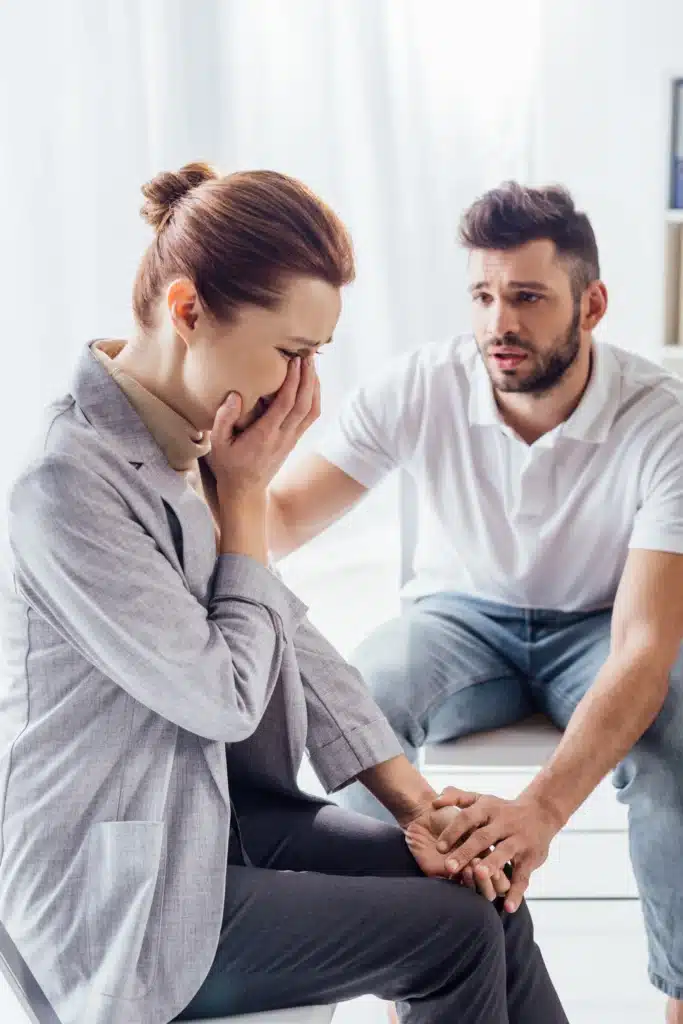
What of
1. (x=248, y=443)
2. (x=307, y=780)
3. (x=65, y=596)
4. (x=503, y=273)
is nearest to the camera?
(x=65, y=596)

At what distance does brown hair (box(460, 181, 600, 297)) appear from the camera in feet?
6.06

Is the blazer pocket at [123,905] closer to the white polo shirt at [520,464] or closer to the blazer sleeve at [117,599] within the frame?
the blazer sleeve at [117,599]

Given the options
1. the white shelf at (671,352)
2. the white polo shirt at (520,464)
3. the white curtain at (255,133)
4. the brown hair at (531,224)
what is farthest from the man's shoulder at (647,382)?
the white curtain at (255,133)

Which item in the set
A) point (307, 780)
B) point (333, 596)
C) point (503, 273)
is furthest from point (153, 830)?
point (333, 596)

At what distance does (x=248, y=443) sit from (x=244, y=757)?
1.07ft

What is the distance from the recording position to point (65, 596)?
1.02 m

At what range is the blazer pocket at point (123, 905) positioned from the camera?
40.8 inches

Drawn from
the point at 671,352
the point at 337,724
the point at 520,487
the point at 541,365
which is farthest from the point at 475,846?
the point at 671,352

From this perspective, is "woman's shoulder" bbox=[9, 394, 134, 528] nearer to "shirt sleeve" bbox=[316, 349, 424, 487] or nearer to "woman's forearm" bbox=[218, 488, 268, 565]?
"woman's forearm" bbox=[218, 488, 268, 565]

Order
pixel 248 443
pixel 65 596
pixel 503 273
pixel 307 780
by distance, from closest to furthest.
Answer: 1. pixel 65 596
2. pixel 248 443
3. pixel 503 273
4. pixel 307 780

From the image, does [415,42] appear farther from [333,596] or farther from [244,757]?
[244,757]

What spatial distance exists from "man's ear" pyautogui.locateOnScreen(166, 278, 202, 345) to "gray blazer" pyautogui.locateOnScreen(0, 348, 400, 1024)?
4.7 inches

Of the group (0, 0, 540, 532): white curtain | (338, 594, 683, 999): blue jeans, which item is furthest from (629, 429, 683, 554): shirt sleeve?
(0, 0, 540, 532): white curtain

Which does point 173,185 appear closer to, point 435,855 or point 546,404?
point 435,855
